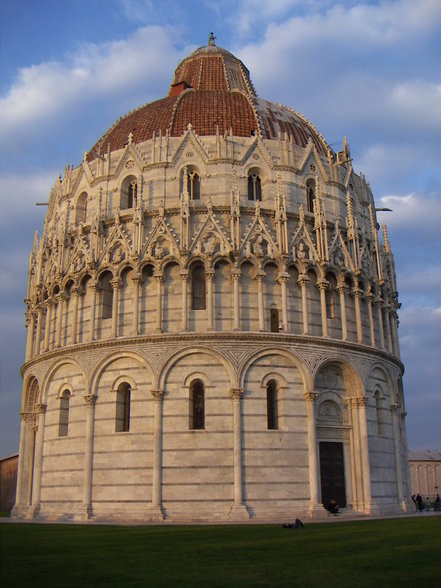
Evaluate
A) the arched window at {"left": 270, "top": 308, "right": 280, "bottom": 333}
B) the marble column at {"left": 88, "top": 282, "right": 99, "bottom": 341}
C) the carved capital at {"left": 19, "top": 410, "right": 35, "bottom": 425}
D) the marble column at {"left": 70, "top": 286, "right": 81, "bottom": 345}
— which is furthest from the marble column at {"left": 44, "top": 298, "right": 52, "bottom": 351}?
the arched window at {"left": 270, "top": 308, "right": 280, "bottom": 333}

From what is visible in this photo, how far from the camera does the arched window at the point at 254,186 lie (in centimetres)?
3291

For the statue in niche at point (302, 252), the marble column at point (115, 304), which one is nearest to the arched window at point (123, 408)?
the marble column at point (115, 304)

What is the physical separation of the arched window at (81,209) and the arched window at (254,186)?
31.0 ft

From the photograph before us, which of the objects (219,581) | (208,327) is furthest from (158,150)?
(219,581)

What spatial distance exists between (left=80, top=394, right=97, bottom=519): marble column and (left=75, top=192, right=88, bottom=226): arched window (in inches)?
422

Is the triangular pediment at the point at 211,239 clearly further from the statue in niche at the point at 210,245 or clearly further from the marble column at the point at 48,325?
the marble column at the point at 48,325

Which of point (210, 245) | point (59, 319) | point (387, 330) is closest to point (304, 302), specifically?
point (210, 245)

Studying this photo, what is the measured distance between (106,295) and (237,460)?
1073 cm

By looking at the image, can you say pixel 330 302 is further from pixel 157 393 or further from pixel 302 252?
pixel 157 393

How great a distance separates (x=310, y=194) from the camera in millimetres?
34344

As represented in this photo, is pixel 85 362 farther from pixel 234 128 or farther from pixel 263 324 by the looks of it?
pixel 234 128

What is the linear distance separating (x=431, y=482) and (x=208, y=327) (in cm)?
5353

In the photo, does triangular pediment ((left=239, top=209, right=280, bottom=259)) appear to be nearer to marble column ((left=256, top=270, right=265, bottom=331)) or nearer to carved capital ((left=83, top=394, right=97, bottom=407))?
marble column ((left=256, top=270, right=265, bottom=331))

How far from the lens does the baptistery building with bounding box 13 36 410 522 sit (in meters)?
28.0
